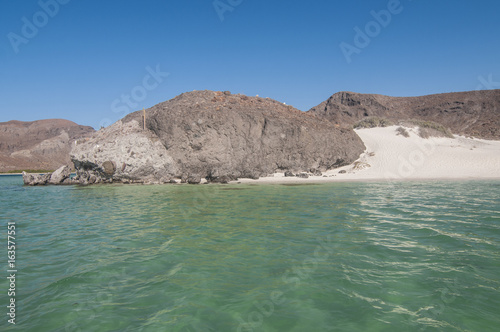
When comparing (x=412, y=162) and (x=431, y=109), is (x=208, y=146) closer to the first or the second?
(x=412, y=162)

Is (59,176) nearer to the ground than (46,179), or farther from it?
farther from it

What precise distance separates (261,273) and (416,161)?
23687 millimetres

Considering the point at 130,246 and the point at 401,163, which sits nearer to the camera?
the point at 130,246

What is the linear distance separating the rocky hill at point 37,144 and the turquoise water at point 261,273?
69141mm

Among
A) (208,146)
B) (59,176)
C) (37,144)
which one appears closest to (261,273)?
(208,146)

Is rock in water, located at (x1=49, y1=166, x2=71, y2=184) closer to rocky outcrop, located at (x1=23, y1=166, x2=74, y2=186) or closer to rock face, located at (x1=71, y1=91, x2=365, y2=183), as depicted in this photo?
rocky outcrop, located at (x1=23, y1=166, x2=74, y2=186)

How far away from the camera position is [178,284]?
392cm

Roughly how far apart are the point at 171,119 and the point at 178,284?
19.1 meters

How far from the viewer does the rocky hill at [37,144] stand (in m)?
63.7

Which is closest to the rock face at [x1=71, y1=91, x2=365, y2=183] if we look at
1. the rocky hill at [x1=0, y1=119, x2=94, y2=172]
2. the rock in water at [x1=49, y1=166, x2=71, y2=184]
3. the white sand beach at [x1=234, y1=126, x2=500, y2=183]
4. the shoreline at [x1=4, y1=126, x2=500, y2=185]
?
the shoreline at [x1=4, y1=126, x2=500, y2=185]

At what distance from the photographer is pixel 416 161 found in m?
23.5

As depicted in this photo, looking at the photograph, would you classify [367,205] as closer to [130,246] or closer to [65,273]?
[130,246]

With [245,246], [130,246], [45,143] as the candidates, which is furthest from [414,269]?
[45,143]

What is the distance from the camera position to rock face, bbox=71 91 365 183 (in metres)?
20.3
